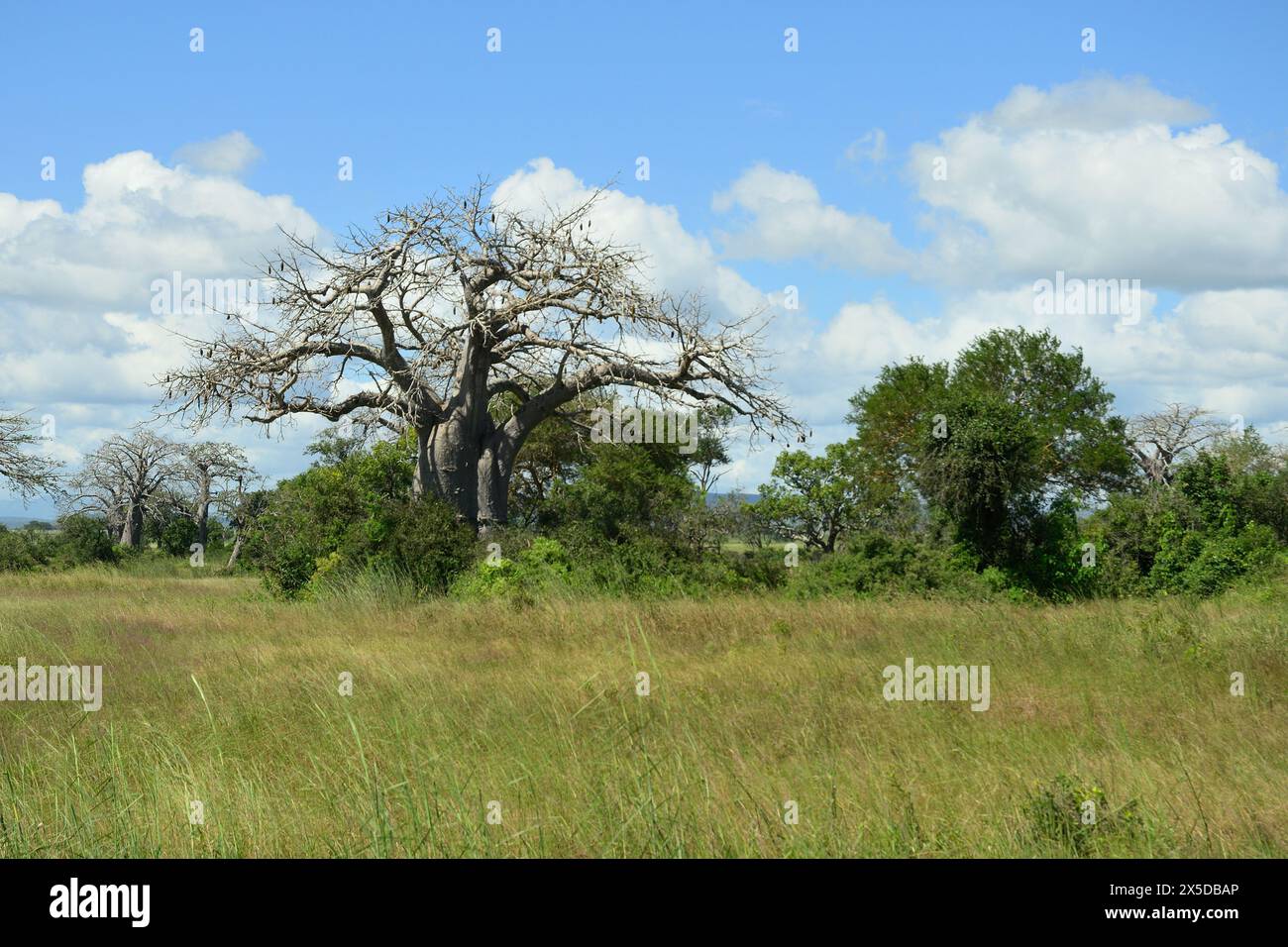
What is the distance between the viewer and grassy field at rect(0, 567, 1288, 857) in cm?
507

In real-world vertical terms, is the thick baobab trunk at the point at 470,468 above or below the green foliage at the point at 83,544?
above

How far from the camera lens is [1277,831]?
5.14 metres

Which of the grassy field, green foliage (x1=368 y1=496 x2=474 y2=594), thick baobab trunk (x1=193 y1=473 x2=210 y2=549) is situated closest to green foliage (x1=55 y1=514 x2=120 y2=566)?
thick baobab trunk (x1=193 y1=473 x2=210 y2=549)

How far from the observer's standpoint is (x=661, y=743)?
6.86 m

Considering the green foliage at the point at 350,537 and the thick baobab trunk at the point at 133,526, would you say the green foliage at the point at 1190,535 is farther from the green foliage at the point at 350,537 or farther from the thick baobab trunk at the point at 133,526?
the thick baobab trunk at the point at 133,526

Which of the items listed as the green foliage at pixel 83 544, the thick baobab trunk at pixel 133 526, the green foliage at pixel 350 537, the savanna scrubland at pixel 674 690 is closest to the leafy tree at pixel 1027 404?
the savanna scrubland at pixel 674 690

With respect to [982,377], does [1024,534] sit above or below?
below

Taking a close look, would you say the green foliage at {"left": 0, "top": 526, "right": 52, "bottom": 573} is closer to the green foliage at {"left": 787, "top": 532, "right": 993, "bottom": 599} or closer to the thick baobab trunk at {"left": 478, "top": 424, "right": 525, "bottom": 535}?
the thick baobab trunk at {"left": 478, "top": 424, "right": 525, "bottom": 535}

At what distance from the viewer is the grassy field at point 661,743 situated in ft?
16.6

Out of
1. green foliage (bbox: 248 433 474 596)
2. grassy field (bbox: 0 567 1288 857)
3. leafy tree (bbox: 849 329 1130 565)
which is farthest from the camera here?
leafy tree (bbox: 849 329 1130 565)

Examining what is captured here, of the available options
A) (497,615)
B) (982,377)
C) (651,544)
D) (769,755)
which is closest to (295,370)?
(651,544)
